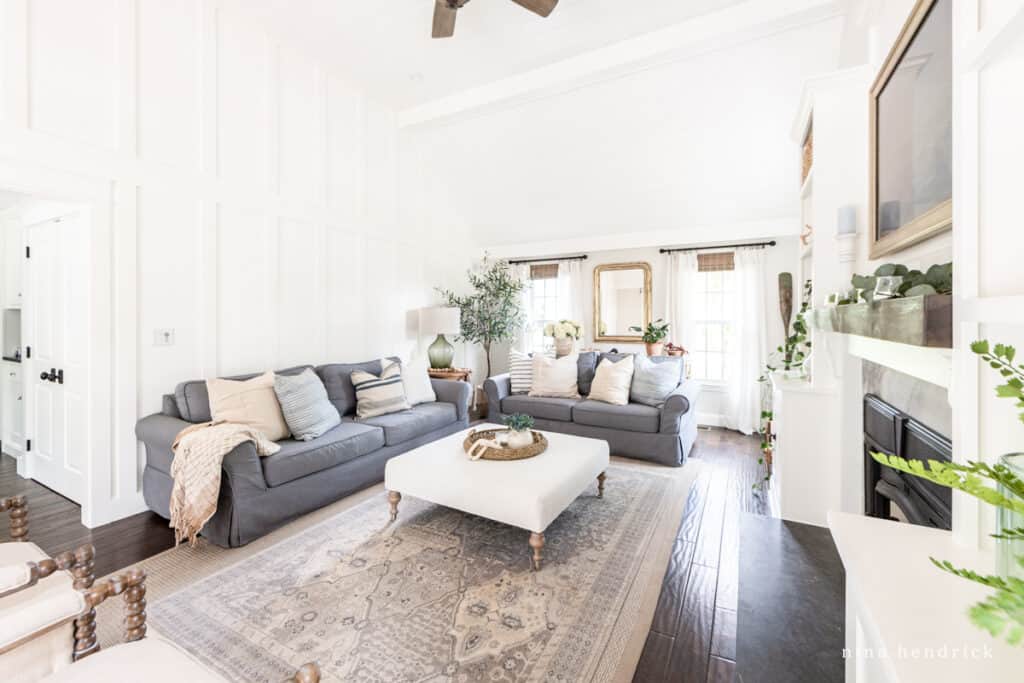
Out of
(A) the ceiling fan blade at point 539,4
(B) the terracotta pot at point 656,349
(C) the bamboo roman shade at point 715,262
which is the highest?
(A) the ceiling fan blade at point 539,4

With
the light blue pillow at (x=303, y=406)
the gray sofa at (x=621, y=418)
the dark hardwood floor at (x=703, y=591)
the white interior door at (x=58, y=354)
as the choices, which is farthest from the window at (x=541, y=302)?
the white interior door at (x=58, y=354)

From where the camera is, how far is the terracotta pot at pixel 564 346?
4.96 m


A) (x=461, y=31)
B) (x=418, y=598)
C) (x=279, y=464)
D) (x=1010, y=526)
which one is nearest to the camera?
(x=1010, y=526)

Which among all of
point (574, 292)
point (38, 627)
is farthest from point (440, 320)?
point (38, 627)

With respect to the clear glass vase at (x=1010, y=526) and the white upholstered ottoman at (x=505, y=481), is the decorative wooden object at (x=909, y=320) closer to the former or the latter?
the clear glass vase at (x=1010, y=526)

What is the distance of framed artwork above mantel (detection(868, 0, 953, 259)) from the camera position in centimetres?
122

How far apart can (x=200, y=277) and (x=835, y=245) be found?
4.02 m

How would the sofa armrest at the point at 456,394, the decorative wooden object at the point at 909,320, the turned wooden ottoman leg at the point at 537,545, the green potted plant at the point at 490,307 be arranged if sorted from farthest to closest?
the green potted plant at the point at 490,307 < the sofa armrest at the point at 456,394 < the turned wooden ottoman leg at the point at 537,545 < the decorative wooden object at the point at 909,320

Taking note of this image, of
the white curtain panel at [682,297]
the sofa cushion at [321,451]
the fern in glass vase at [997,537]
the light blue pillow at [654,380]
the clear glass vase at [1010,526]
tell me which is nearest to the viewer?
the fern in glass vase at [997,537]

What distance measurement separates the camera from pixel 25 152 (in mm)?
2387

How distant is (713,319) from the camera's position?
5.26m

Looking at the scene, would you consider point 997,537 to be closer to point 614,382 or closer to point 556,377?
point 614,382

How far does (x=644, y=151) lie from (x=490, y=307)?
2.67 m

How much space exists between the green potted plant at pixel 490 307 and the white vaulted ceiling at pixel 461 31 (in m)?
2.57
